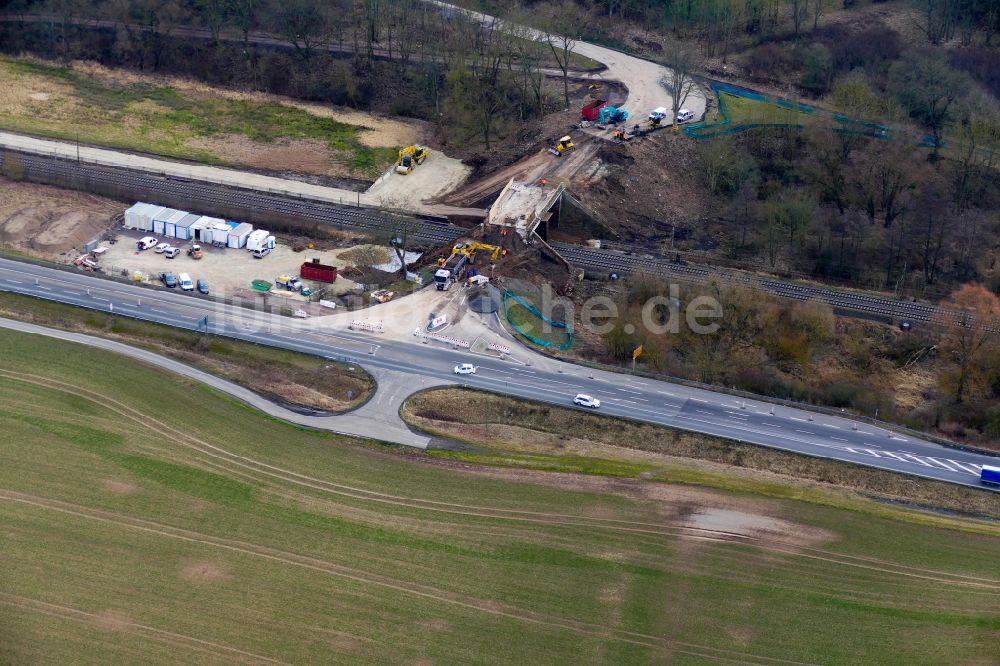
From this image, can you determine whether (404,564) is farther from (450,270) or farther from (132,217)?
(132,217)

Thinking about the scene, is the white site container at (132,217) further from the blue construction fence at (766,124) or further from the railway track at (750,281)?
the blue construction fence at (766,124)

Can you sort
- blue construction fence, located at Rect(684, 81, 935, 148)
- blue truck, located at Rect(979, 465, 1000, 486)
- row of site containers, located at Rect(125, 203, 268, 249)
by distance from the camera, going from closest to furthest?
1. blue truck, located at Rect(979, 465, 1000, 486)
2. row of site containers, located at Rect(125, 203, 268, 249)
3. blue construction fence, located at Rect(684, 81, 935, 148)

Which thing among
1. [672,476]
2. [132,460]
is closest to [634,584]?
[672,476]

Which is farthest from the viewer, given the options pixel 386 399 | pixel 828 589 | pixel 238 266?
pixel 238 266

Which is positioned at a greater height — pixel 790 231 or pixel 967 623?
pixel 790 231

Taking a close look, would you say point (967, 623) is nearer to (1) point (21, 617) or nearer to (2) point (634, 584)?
(2) point (634, 584)

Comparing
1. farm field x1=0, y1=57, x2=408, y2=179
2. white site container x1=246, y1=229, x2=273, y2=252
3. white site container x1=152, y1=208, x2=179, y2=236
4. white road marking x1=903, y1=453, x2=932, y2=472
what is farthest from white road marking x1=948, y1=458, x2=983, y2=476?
white site container x1=152, y1=208, x2=179, y2=236

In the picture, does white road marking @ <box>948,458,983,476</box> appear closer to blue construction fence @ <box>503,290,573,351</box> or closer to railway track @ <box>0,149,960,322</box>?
railway track @ <box>0,149,960,322</box>
